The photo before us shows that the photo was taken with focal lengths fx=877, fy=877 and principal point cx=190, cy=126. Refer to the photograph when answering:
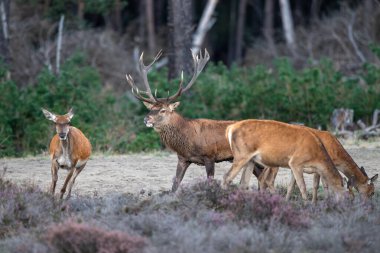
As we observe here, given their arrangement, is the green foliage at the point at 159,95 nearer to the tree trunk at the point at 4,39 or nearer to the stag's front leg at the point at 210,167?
the tree trunk at the point at 4,39

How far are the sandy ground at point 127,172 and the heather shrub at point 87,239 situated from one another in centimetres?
360

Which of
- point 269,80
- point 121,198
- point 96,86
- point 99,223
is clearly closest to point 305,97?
point 269,80

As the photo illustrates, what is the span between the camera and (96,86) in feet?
73.0

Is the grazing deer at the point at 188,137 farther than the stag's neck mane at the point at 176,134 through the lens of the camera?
No

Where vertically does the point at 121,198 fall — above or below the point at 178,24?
below

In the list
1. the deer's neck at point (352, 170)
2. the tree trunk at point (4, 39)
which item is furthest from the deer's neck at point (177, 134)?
the tree trunk at point (4, 39)

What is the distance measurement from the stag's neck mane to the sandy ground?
54cm

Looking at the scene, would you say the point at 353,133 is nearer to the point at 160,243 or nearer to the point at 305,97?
the point at 305,97

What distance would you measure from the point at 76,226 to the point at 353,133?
34.9 ft

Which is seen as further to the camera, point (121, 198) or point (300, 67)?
point (300, 67)

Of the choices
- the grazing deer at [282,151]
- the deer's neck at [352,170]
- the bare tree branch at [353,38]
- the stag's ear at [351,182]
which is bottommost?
the stag's ear at [351,182]

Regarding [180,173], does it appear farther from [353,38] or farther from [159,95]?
[353,38]

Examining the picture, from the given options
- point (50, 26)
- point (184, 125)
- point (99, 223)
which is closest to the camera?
point (99, 223)

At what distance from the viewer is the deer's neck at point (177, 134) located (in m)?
12.9
